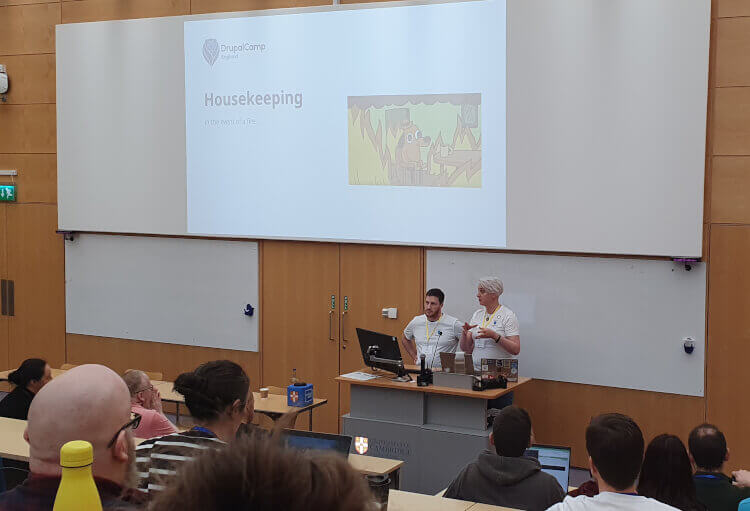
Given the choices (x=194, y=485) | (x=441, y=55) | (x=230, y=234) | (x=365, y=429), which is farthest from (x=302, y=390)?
(x=194, y=485)

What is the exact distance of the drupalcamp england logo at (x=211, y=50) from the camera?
884cm

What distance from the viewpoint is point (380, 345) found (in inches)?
277

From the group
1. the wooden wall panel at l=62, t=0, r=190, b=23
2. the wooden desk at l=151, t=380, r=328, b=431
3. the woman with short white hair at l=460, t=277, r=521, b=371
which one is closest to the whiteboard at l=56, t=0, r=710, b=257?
the woman with short white hair at l=460, t=277, r=521, b=371

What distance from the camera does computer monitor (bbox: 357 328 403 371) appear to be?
6.93m

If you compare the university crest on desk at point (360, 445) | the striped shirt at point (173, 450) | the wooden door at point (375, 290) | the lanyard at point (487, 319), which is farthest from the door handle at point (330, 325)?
the striped shirt at point (173, 450)

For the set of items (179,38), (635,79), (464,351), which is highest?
(179,38)

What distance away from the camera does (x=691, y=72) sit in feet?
22.4

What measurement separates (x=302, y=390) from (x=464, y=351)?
4.60ft

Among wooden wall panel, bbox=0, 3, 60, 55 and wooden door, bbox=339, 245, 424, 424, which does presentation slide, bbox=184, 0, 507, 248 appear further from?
wooden wall panel, bbox=0, 3, 60, 55

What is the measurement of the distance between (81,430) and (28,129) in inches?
357

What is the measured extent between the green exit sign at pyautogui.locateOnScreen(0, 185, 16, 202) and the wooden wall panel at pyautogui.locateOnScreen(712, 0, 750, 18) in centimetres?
776

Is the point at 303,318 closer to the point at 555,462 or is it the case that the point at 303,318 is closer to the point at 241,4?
the point at 241,4

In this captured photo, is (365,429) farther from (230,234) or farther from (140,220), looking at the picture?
(140,220)

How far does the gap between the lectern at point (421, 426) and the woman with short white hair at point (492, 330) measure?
1.07ft
